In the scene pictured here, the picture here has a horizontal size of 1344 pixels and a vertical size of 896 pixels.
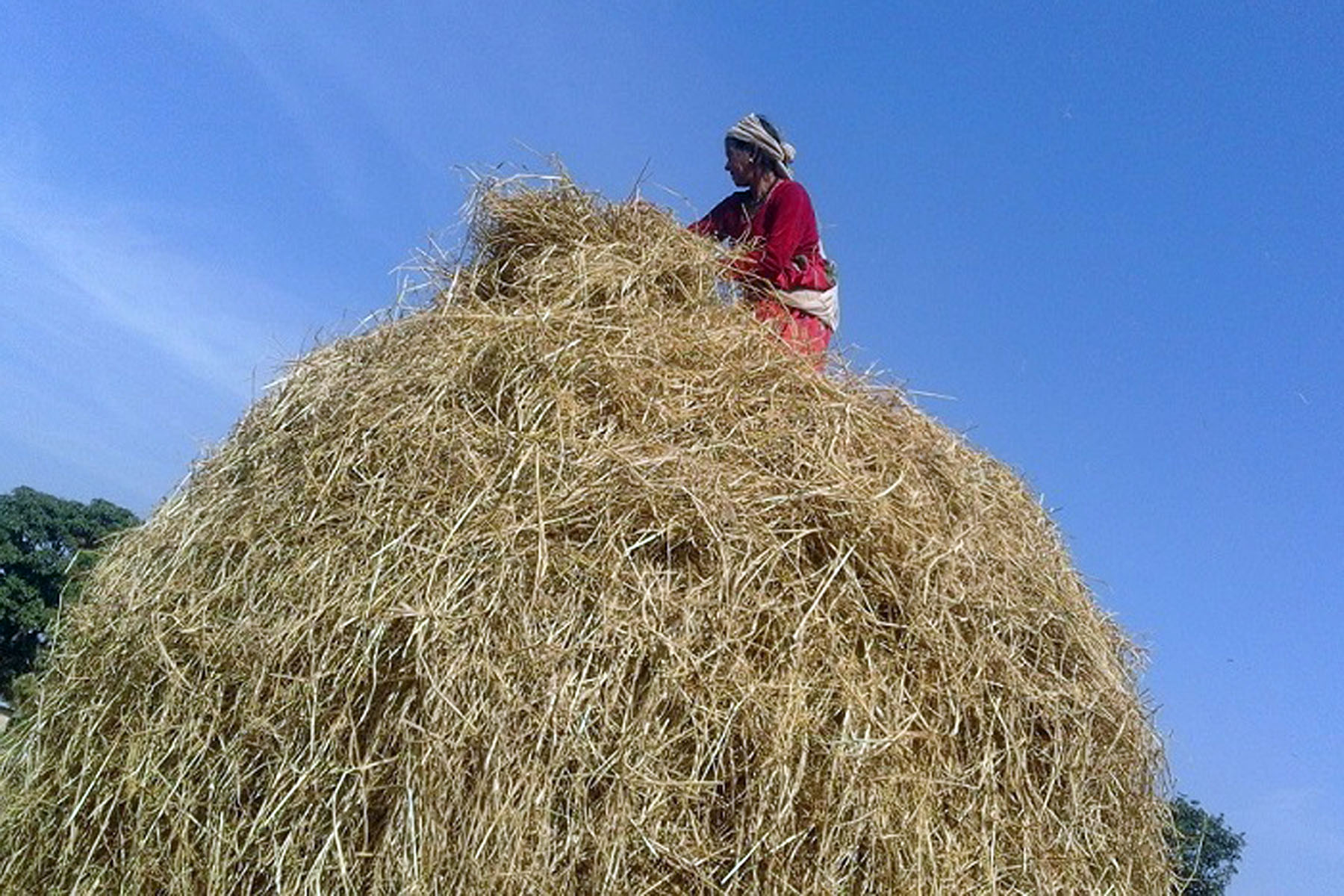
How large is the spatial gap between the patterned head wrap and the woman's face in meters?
0.05

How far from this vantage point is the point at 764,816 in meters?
3.04

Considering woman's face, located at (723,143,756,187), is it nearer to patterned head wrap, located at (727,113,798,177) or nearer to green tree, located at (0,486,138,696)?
patterned head wrap, located at (727,113,798,177)

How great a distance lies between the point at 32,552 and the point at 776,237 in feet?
175

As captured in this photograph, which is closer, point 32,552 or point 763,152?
point 763,152

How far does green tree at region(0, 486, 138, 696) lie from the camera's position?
150 feet

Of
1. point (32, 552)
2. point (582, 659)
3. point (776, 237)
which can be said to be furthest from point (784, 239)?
point (32, 552)

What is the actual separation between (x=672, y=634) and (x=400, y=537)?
31.3 inches

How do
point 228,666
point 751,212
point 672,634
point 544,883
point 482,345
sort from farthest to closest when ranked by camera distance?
1. point 751,212
2. point 482,345
3. point 228,666
4. point 672,634
5. point 544,883

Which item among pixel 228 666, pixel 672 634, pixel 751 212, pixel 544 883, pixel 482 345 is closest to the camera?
pixel 544 883

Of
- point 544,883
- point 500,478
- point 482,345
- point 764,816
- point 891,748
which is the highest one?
point 482,345

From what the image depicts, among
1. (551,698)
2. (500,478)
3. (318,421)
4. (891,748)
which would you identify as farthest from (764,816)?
(318,421)

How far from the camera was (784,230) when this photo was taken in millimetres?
5043

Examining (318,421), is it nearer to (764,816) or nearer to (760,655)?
(760,655)

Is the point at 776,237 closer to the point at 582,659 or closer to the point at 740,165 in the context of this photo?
the point at 740,165
